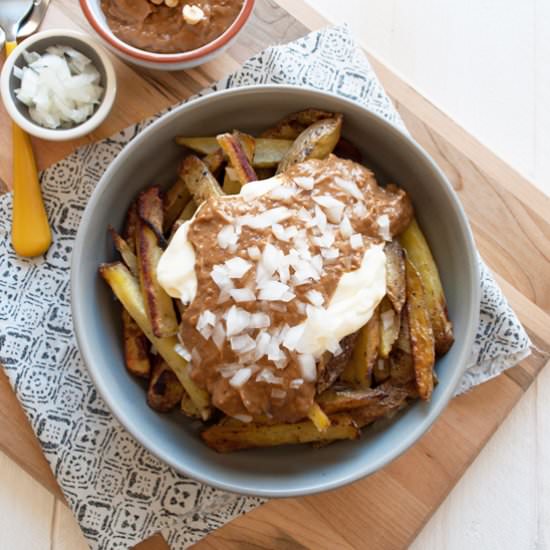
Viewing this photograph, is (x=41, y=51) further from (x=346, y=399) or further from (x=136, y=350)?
(x=346, y=399)

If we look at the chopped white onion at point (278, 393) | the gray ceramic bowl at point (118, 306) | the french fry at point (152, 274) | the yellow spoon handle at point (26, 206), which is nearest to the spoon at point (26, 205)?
the yellow spoon handle at point (26, 206)

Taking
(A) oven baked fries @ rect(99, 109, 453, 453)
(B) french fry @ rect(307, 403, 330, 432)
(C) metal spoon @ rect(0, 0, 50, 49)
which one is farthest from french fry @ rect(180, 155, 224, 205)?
(C) metal spoon @ rect(0, 0, 50, 49)

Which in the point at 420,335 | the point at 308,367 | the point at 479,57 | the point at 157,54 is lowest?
the point at 308,367

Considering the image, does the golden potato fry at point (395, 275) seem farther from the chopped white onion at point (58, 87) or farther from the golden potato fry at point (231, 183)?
the chopped white onion at point (58, 87)

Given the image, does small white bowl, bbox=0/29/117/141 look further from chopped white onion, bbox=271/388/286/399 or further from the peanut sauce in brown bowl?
chopped white onion, bbox=271/388/286/399

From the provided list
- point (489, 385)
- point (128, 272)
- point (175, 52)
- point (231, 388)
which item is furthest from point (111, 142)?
point (489, 385)

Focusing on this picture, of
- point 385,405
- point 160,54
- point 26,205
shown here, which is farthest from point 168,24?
point 385,405

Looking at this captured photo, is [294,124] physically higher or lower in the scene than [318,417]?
higher

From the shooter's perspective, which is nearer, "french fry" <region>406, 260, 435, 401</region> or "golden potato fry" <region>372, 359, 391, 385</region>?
"french fry" <region>406, 260, 435, 401</region>
